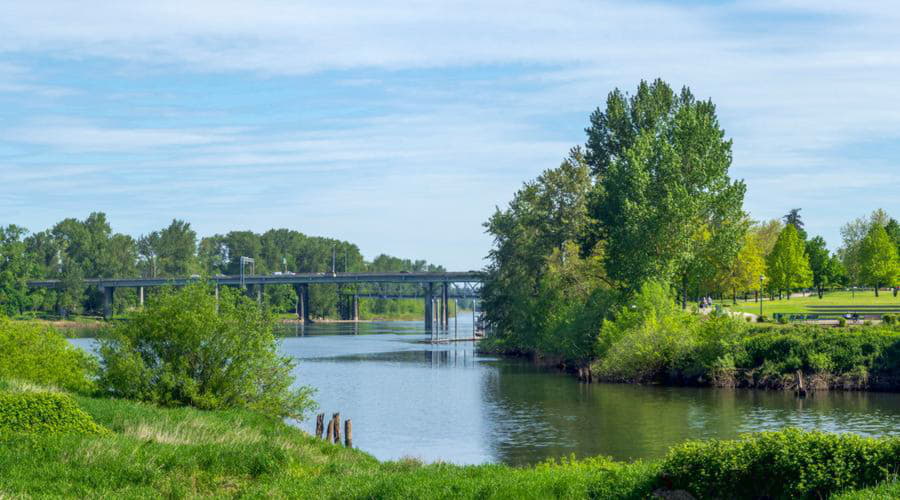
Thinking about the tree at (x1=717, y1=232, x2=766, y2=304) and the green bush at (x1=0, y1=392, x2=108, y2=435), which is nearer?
the green bush at (x1=0, y1=392, x2=108, y2=435)

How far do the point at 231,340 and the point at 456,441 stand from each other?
11744mm

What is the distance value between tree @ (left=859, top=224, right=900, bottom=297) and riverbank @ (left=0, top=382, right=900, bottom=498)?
95152mm

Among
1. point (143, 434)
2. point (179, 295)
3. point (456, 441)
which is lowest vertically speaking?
point (456, 441)

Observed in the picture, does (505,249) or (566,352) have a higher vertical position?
(505,249)

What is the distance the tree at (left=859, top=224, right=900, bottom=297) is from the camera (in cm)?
10975

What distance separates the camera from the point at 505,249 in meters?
97.5

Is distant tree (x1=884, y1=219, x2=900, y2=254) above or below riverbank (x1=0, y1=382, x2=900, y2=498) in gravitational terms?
above

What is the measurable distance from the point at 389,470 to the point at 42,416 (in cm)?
955

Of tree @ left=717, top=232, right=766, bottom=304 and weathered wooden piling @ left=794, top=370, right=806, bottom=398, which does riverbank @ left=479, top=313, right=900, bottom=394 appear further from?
tree @ left=717, top=232, right=766, bottom=304

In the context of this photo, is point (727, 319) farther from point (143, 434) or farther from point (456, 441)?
point (143, 434)

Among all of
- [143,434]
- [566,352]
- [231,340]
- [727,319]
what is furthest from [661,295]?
[143,434]

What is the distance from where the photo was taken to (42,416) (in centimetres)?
2642

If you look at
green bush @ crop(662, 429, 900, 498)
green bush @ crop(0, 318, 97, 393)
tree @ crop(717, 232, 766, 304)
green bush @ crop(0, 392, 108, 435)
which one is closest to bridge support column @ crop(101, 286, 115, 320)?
tree @ crop(717, 232, 766, 304)

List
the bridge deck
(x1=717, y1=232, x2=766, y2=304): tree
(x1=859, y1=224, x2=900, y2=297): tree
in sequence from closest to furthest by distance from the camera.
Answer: (x1=717, y1=232, x2=766, y2=304): tree, (x1=859, y1=224, x2=900, y2=297): tree, the bridge deck
